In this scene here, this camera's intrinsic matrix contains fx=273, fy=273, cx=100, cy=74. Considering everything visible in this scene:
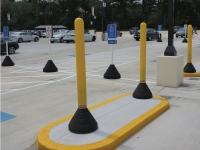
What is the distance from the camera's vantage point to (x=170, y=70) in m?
7.91

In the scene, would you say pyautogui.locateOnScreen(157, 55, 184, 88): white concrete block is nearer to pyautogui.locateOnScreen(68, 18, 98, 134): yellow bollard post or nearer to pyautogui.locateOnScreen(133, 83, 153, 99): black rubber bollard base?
pyautogui.locateOnScreen(133, 83, 153, 99): black rubber bollard base

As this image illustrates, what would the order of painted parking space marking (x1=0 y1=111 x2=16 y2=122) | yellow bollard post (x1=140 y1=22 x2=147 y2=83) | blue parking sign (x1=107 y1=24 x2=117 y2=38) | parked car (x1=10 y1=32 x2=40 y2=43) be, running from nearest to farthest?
painted parking space marking (x1=0 y1=111 x2=16 y2=122)
yellow bollard post (x1=140 y1=22 x2=147 y2=83)
blue parking sign (x1=107 y1=24 x2=117 y2=38)
parked car (x1=10 y1=32 x2=40 y2=43)

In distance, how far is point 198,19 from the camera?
69.5 metres

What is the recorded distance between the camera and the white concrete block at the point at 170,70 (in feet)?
25.6

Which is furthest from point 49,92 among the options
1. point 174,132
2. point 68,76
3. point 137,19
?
point 137,19

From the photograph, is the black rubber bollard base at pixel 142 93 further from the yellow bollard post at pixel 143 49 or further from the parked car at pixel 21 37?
the parked car at pixel 21 37

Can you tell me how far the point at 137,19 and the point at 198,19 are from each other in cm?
2087

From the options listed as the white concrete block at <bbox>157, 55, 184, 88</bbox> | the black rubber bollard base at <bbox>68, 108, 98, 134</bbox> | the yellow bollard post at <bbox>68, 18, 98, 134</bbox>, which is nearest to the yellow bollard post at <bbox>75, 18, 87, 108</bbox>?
the yellow bollard post at <bbox>68, 18, 98, 134</bbox>

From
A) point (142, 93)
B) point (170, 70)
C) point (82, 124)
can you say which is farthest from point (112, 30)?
point (82, 124)

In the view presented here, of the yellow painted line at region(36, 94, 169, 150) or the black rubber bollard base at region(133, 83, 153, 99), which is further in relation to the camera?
the black rubber bollard base at region(133, 83, 153, 99)

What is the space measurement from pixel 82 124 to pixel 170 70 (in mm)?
4316

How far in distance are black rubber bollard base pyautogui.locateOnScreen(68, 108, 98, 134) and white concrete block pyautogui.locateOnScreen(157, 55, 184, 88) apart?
162 inches

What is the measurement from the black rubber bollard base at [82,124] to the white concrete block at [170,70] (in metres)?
4.12

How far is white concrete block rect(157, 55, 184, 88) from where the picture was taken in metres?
7.82
